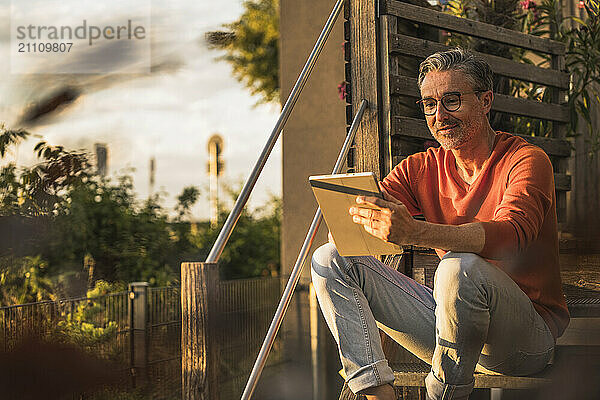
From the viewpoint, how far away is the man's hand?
1444 millimetres

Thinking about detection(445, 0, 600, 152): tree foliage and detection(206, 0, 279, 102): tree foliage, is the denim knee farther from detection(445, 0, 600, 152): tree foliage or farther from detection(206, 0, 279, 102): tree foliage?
detection(206, 0, 279, 102): tree foliage

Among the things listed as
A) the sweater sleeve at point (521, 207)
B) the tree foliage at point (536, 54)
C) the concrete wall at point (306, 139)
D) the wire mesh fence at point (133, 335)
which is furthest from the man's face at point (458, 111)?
the concrete wall at point (306, 139)

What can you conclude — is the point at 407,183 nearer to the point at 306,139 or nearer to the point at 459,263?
the point at 459,263

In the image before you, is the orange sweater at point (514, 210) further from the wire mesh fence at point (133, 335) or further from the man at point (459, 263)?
→ the wire mesh fence at point (133, 335)

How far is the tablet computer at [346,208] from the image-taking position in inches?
58.3

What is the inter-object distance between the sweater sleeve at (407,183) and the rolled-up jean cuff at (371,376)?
1.59ft

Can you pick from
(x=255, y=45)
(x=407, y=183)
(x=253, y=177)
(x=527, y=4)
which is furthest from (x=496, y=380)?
(x=255, y=45)

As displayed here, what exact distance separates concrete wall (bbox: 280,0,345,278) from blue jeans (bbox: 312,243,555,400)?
2837 millimetres

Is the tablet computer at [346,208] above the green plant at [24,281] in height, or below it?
above

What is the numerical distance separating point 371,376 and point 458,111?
67 centimetres

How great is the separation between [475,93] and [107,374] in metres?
2.53

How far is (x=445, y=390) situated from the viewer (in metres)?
1.48

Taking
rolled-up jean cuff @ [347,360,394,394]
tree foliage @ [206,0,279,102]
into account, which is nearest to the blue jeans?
rolled-up jean cuff @ [347,360,394,394]

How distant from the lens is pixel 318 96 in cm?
469
